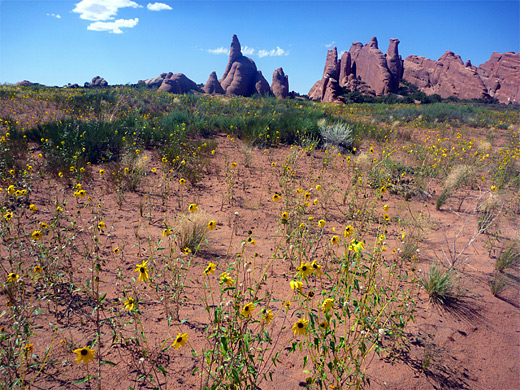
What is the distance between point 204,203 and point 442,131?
1165 cm

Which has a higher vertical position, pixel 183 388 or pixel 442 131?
pixel 442 131

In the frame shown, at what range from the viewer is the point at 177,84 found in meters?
41.6

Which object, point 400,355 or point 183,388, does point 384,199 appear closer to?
point 400,355

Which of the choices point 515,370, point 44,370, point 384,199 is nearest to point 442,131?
point 384,199

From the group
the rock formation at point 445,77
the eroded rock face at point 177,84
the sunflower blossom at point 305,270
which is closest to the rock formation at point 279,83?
the eroded rock face at point 177,84

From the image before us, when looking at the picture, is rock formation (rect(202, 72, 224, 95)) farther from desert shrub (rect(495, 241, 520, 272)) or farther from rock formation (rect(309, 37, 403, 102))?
desert shrub (rect(495, 241, 520, 272))

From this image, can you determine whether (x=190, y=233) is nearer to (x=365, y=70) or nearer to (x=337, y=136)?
(x=337, y=136)

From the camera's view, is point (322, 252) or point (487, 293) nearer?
point (487, 293)

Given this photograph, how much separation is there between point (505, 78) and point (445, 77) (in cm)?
1279

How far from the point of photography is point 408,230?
416cm

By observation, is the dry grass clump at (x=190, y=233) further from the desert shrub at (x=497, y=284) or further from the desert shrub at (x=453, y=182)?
the desert shrub at (x=453, y=182)

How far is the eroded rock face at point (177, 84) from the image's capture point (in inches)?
1574

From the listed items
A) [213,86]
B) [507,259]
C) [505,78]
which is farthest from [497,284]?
[505,78]

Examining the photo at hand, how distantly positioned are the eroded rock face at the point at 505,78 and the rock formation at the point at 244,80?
5001 cm
